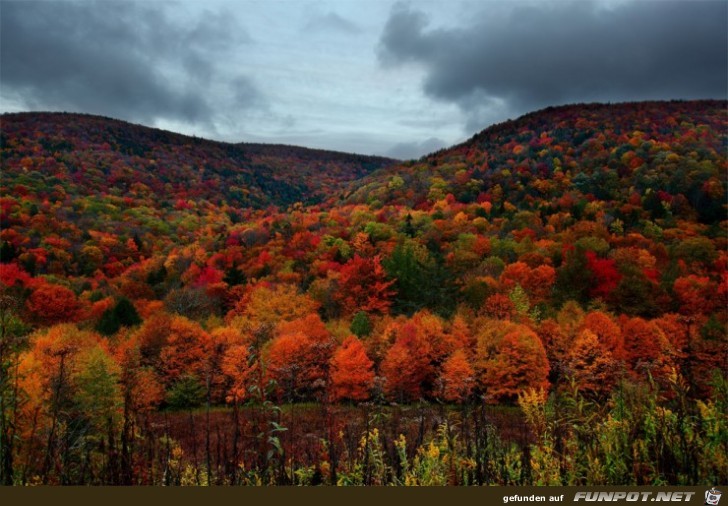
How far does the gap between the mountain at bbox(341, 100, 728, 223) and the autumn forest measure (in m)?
0.95

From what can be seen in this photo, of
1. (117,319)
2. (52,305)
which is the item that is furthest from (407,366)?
(52,305)

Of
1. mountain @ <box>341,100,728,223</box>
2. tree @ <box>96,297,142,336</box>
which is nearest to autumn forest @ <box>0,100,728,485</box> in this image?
tree @ <box>96,297,142,336</box>

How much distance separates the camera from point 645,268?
68.9 metres

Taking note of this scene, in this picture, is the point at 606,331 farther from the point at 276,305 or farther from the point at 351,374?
the point at 276,305

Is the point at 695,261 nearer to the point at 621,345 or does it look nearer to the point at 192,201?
the point at 621,345

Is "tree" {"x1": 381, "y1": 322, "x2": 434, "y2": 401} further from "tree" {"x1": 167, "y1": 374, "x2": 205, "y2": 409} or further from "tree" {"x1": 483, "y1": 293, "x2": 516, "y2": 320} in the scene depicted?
"tree" {"x1": 167, "y1": 374, "x2": 205, "y2": 409}

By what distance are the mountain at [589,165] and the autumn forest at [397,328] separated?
95cm

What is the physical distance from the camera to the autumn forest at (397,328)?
247 inches

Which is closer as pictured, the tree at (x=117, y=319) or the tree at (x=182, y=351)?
the tree at (x=182, y=351)

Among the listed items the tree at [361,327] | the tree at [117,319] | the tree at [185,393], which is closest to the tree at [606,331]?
the tree at [361,327]

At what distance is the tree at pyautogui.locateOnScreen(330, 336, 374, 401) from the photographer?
41.2 meters

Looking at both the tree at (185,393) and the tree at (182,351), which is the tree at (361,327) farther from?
the tree at (185,393)

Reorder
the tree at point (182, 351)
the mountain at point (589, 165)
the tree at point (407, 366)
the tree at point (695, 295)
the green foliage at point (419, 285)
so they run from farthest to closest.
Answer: the mountain at point (589, 165) < the green foliage at point (419, 285) < the tree at point (695, 295) < the tree at point (182, 351) < the tree at point (407, 366)

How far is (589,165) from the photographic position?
5192 inches
